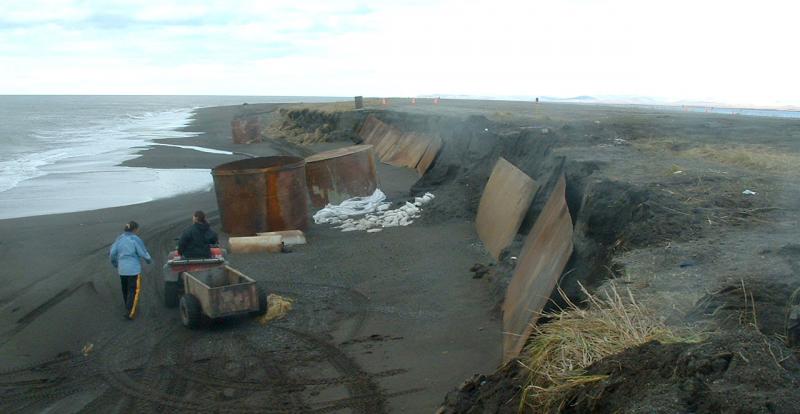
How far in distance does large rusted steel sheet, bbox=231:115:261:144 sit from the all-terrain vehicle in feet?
110

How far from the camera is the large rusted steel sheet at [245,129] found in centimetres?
4312

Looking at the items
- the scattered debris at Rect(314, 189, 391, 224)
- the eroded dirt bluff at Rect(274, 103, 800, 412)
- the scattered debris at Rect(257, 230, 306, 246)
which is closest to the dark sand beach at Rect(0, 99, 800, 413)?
the eroded dirt bluff at Rect(274, 103, 800, 412)

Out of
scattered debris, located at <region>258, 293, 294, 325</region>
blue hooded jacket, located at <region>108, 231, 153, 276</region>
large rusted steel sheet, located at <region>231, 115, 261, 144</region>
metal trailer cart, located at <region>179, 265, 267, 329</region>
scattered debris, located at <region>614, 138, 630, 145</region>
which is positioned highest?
scattered debris, located at <region>614, 138, 630, 145</region>

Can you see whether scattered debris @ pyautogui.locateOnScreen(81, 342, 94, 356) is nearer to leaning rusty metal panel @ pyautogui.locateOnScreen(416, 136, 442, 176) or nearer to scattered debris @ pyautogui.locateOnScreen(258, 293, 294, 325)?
scattered debris @ pyautogui.locateOnScreen(258, 293, 294, 325)

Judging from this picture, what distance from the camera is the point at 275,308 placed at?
31.8 feet

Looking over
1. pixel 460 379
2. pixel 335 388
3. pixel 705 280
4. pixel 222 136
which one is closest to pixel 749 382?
pixel 705 280

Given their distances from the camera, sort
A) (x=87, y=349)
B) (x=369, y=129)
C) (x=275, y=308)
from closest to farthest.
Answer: (x=87, y=349), (x=275, y=308), (x=369, y=129)

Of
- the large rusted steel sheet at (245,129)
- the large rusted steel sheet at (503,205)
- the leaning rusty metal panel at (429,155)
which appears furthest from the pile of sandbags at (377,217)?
the large rusted steel sheet at (245,129)

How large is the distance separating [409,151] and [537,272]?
17676 mm

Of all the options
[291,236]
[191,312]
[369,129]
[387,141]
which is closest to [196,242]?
[191,312]

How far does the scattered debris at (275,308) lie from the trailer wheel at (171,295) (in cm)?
139

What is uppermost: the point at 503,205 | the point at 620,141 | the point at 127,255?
the point at 620,141

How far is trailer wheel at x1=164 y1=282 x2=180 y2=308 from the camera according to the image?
10.2m

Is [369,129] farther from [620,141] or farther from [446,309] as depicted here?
[446,309]
